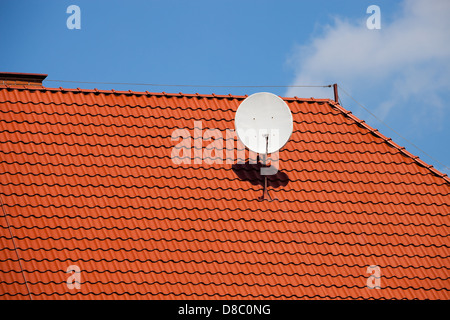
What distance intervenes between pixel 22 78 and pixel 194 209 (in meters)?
5.94

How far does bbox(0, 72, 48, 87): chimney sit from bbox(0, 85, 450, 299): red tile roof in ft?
5.86

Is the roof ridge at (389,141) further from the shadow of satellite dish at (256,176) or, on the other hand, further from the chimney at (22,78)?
the chimney at (22,78)

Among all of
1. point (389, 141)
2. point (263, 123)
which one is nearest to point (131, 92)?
→ point (263, 123)

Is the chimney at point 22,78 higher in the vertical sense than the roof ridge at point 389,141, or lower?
higher

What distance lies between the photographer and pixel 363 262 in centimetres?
1291

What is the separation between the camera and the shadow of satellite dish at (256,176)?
44.9 ft

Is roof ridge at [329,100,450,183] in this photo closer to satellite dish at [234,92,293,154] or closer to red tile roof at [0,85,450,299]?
→ red tile roof at [0,85,450,299]

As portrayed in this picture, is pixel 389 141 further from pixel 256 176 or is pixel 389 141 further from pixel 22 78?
pixel 22 78

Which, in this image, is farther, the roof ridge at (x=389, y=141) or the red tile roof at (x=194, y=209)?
the roof ridge at (x=389, y=141)

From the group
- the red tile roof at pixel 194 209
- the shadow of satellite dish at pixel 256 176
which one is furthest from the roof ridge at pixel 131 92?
the shadow of satellite dish at pixel 256 176

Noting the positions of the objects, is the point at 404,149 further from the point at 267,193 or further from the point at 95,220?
the point at 95,220

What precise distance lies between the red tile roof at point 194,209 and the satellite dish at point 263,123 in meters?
0.68

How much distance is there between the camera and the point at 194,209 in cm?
1312
